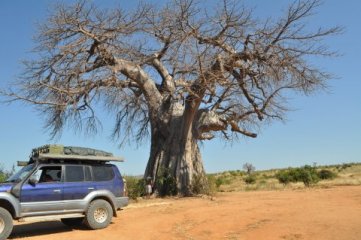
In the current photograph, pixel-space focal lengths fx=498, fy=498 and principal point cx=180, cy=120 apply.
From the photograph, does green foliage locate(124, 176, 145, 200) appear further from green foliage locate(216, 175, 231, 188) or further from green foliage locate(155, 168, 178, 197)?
green foliage locate(216, 175, 231, 188)

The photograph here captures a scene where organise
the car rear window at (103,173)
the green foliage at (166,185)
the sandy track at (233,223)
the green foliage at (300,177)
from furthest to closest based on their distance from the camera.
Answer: the green foliage at (300,177) → the green foliage at (166,185) → the car rear window at (103,173) → the sandy track at (233,223)

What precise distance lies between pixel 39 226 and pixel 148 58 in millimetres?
10512

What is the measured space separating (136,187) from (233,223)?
9.48 meters

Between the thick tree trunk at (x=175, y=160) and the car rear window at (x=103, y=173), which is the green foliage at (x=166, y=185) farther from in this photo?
the car rear window at (x=103, y=173)

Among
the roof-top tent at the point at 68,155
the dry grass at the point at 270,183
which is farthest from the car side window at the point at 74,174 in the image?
the dry grass at the point at 270,183

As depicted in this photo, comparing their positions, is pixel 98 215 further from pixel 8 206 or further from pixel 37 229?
pixel 8 206

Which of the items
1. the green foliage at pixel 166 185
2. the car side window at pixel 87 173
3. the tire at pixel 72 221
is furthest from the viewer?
the green foliage at pixel 166 185

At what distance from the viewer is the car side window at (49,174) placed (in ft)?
42.4

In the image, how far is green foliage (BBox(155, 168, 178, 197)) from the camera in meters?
21.8

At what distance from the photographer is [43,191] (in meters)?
12.5

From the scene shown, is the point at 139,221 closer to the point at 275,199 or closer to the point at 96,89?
the point at 275,199

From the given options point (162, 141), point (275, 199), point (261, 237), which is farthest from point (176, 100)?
point (261, 237)

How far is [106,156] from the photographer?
46.6 feet

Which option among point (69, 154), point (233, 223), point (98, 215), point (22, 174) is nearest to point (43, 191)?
point (22, 174)
